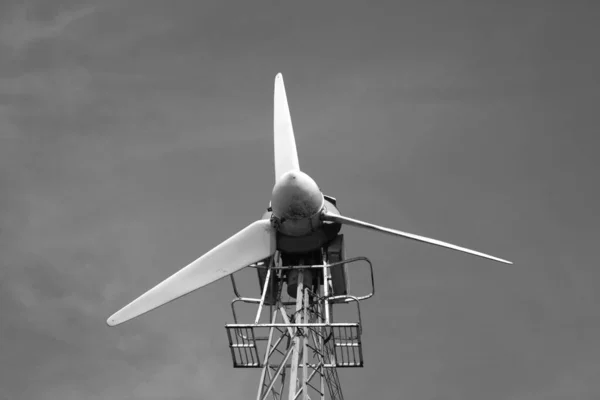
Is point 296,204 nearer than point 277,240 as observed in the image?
Yes

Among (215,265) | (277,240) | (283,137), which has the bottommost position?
(215,265)

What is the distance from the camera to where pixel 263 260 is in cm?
4106

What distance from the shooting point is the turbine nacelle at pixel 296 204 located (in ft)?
126

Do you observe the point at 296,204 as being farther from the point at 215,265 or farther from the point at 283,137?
the point at 283,137

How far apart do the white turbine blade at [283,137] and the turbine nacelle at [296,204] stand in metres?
5.39

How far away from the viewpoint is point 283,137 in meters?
46.1

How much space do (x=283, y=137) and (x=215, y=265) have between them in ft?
29.0

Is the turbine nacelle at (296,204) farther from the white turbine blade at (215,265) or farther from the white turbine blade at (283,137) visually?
the white turbine blade at (283,137)

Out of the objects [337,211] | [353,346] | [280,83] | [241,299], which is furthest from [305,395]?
[280,83]

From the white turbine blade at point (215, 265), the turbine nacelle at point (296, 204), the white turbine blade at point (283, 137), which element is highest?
the white turbine blade at point (283, 137)

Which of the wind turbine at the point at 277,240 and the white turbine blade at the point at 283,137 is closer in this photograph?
the wind turbine at the point at 277,240

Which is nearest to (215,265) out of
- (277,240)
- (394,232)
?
(277,240)

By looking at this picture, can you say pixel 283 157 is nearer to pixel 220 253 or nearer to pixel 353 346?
pixel 220 253

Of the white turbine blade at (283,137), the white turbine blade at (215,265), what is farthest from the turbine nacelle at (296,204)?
the white turbine blade at (283,137)
